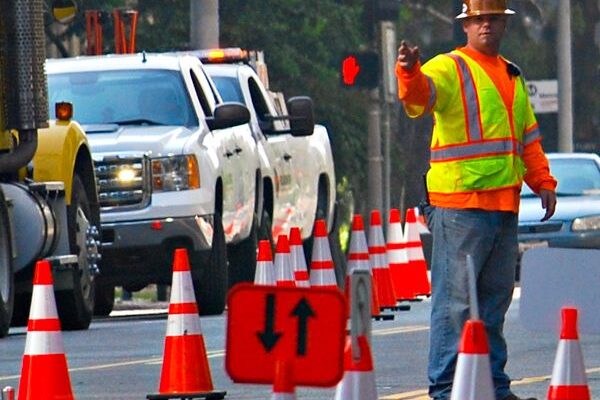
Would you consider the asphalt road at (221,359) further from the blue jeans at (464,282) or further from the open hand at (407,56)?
the open hand at (407,56)

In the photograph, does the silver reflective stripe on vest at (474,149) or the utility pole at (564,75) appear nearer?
the silver reflective stripe on vest at (474,149)

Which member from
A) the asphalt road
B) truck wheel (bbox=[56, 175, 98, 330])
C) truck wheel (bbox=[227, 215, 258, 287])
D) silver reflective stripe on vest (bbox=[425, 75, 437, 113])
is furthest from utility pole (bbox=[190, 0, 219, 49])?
silver reflective stripe on vest (bbox=[425, 75, 437, 113])

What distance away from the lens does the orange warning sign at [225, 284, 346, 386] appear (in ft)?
24.4

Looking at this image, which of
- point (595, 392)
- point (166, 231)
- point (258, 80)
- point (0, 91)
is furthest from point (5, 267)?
point (258, 80)

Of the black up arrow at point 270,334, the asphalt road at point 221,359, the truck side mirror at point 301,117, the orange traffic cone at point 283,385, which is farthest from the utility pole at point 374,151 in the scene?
the orange traffic cone at point 283,385

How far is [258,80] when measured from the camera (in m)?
22.3

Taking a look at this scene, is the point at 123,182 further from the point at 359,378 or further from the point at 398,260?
the point at 359,378

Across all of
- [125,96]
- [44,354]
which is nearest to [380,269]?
[125,96]

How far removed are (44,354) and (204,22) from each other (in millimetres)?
16729

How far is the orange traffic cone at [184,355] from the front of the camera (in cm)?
1134

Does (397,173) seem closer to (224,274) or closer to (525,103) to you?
(224,274)

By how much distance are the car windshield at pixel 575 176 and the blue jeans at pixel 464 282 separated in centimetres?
1521

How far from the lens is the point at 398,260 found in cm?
2075

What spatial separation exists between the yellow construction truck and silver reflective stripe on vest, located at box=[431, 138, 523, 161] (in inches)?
226
